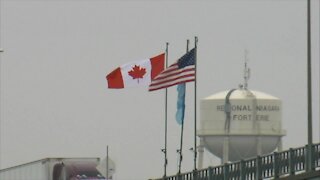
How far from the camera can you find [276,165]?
70500 millimetres

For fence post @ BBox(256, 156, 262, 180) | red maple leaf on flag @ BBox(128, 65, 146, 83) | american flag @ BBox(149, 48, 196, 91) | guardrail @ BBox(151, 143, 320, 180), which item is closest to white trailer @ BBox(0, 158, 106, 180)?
red maple leaf on flag @ BBox(128, 65, 146, 83)

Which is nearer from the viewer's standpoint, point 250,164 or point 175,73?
point 250,164

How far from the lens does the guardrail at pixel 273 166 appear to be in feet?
224

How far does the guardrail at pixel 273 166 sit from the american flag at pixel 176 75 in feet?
15.0

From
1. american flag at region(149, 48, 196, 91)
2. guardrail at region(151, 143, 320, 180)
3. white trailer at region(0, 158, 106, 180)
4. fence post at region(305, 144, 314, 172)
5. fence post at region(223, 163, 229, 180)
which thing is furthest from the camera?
white trailer at region(0, 158, 106, 180)

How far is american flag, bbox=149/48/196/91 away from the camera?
77.8m

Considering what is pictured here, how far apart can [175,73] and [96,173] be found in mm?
15629

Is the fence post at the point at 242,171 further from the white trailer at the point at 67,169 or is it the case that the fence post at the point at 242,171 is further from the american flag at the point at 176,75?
the white trailer at the point at 67,169

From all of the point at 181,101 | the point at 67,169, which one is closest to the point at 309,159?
the point at 181,101

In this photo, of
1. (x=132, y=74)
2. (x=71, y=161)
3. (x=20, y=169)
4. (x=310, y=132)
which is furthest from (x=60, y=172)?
(x=310, y=132)

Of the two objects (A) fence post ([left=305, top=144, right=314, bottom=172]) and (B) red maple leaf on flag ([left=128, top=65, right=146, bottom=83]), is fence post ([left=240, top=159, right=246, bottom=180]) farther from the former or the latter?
(B) red maple leaf on flag ([left=128, top=65, right=146, bottom=83])

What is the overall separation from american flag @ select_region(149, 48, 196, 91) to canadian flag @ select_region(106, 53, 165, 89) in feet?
6.19

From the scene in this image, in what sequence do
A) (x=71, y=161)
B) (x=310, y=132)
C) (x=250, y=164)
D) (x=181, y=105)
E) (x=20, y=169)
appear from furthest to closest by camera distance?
(x=20, y=169) < (x=71, y=161) < (x=181, y=105) < (x=250, y=164) < (x=310, y=132)

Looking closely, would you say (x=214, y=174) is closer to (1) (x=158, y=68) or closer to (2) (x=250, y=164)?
(2) (x=250, y=164)
